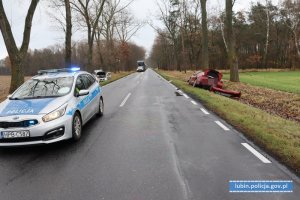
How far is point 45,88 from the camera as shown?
28.1 feet

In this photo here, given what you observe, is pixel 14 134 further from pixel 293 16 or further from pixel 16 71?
pixel 293 16

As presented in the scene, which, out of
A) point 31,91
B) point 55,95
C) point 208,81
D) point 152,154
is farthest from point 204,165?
point 208,81

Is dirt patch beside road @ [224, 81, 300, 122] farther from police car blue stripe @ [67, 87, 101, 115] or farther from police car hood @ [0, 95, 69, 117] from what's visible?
police car hood @ [0, 95, 69, 117]

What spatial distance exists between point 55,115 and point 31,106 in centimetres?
65

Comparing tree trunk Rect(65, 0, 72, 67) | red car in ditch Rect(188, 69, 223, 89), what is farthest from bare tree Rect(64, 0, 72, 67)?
red car in ditch Rect(188, 69, 223, 89)

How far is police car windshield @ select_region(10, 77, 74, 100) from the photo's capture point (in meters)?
8.24

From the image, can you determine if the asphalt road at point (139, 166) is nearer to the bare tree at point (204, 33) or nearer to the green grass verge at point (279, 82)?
the green grass verge at point (279, 82)

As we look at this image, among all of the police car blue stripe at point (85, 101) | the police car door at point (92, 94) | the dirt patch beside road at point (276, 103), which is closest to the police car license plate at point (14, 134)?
the police car blue stripe at point (85, 101)

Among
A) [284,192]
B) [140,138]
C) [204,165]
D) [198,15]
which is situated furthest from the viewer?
[198,15]

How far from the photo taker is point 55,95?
812cm

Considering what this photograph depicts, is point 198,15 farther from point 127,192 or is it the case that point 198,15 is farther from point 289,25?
point 127,192

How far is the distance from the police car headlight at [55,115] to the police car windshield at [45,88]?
3.08ft

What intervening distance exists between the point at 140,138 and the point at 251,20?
229 feet

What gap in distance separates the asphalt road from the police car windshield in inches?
51.0
